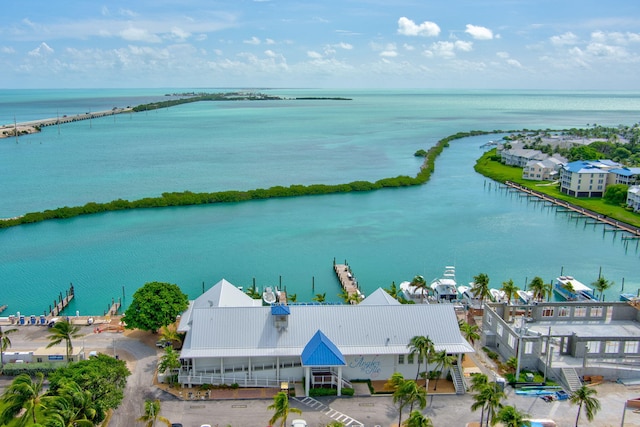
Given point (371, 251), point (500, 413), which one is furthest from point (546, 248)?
point (500, 413)

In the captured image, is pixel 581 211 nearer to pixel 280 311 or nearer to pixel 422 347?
pixel 422 347

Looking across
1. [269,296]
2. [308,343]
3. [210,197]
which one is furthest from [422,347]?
[210,197]

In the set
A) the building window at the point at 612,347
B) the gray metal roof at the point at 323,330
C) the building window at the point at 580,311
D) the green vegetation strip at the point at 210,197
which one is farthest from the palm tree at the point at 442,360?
the green vegetation strip at the point at 210,197

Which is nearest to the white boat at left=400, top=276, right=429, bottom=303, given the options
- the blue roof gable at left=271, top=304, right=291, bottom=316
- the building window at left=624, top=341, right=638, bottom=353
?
the building window at left=624, top=341, right=638, bottom=353

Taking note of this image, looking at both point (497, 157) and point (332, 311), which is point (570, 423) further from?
point (497, 157)

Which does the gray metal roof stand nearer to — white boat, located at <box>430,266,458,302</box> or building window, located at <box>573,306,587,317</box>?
building window, located at <box>573,306,587,317</box>

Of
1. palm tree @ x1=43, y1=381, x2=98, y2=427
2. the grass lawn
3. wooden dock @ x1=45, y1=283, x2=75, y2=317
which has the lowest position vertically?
wooden dock @ x1=45, y1=283, x2=75, y2=317
